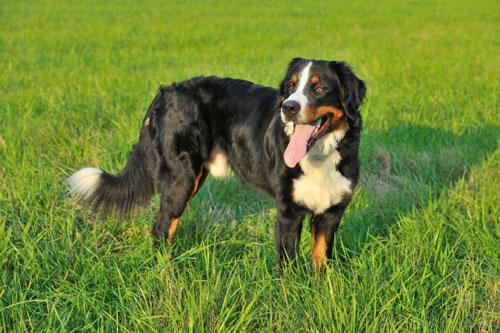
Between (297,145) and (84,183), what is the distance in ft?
4.85

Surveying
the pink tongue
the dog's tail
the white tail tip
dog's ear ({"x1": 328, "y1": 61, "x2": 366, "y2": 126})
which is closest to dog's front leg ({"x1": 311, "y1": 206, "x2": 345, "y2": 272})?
the pink tongue

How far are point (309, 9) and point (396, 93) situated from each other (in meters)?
13.3

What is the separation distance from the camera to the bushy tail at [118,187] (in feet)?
11.9

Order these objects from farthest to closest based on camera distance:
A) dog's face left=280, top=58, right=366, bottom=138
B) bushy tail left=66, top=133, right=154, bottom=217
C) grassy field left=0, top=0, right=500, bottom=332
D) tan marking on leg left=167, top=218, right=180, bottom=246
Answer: bushy tail left=66, top=133, right=154, bottom=217 < tan marking on leg left=167, top=218, right=180, bottom=246 < dog's face left=280, top=58, right=366, bottom=138 < grassy field left=0, top=0, right=500, bottom=332

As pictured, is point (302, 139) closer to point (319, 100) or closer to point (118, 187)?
point (319, 100)

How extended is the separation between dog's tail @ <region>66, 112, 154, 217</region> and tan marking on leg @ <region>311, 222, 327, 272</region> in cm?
110

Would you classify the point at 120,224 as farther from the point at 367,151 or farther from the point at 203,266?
the point at 367,151

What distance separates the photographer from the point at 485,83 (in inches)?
296

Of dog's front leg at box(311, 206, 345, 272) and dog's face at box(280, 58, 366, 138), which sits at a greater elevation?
dog's face at box(280, 58, 366, 138)

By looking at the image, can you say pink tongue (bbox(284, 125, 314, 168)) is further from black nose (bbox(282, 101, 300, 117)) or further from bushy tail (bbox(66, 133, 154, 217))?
bushy tail (bbox(66, 133, 154, 217))

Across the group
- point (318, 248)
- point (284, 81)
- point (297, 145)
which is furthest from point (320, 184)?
point (284, 81)

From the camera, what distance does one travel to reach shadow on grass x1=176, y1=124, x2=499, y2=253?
367 centimetres

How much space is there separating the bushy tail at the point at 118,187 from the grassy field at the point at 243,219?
116 millimetres

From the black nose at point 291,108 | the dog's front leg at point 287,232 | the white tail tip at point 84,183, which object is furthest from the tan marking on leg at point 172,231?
the black nose at point 291,108
